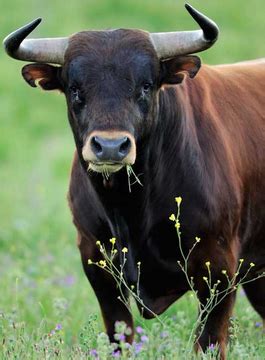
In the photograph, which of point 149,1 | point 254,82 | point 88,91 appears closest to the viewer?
point 88,91

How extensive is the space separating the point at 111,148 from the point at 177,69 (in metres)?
0.96

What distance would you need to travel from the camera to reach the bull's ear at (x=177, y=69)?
6.88m

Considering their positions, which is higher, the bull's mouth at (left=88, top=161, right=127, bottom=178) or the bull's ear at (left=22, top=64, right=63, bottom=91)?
the bull's ear at (left=22, top=64, right=63, bottom=91)

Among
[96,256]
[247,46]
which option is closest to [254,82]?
[96,256]

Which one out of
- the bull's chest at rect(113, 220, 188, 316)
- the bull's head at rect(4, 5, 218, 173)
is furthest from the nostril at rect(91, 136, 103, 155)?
the bull's chest at rect(113, 220, 188, 316)

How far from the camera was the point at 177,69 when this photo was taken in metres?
6.91

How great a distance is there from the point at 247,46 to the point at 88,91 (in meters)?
15.6

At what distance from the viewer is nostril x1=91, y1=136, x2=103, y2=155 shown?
6219 mm

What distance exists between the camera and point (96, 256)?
7301 mm

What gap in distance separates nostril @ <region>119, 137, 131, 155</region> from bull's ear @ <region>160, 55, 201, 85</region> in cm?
75

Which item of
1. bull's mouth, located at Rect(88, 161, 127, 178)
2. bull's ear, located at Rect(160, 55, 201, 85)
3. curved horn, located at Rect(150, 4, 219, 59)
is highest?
curved horn, located at Rect(150, 4, 219, 59)

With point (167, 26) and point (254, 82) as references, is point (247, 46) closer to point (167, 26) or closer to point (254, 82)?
point (167, 26)

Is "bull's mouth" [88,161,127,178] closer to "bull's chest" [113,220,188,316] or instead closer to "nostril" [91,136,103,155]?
"nostril" [91,136,103,155]

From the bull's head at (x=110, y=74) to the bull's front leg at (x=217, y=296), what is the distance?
2.94 feet
